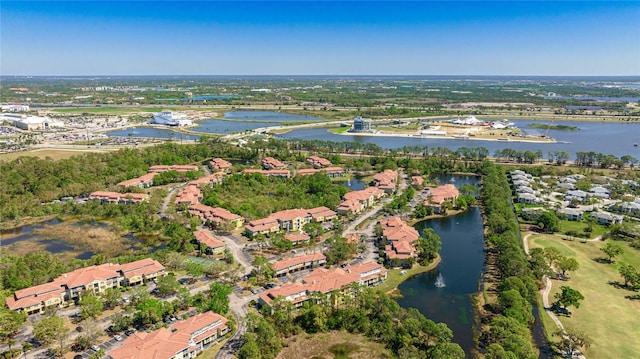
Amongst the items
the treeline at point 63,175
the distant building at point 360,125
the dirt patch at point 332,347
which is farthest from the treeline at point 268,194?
the distant building at point 360,125

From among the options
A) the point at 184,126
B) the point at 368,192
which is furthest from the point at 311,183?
the point at 184,126

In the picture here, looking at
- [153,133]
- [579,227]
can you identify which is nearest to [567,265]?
[579,227]

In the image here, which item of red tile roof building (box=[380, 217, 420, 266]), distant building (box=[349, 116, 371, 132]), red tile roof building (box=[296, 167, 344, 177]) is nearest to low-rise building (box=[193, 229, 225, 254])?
red tile roof building (box=[380, 217, 420, 266])

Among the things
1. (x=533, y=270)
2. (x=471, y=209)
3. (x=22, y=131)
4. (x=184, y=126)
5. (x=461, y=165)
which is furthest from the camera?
(x=184, y=126)

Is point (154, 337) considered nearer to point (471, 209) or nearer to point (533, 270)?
point (533, 270)

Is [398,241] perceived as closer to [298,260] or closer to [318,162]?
[298,260]
